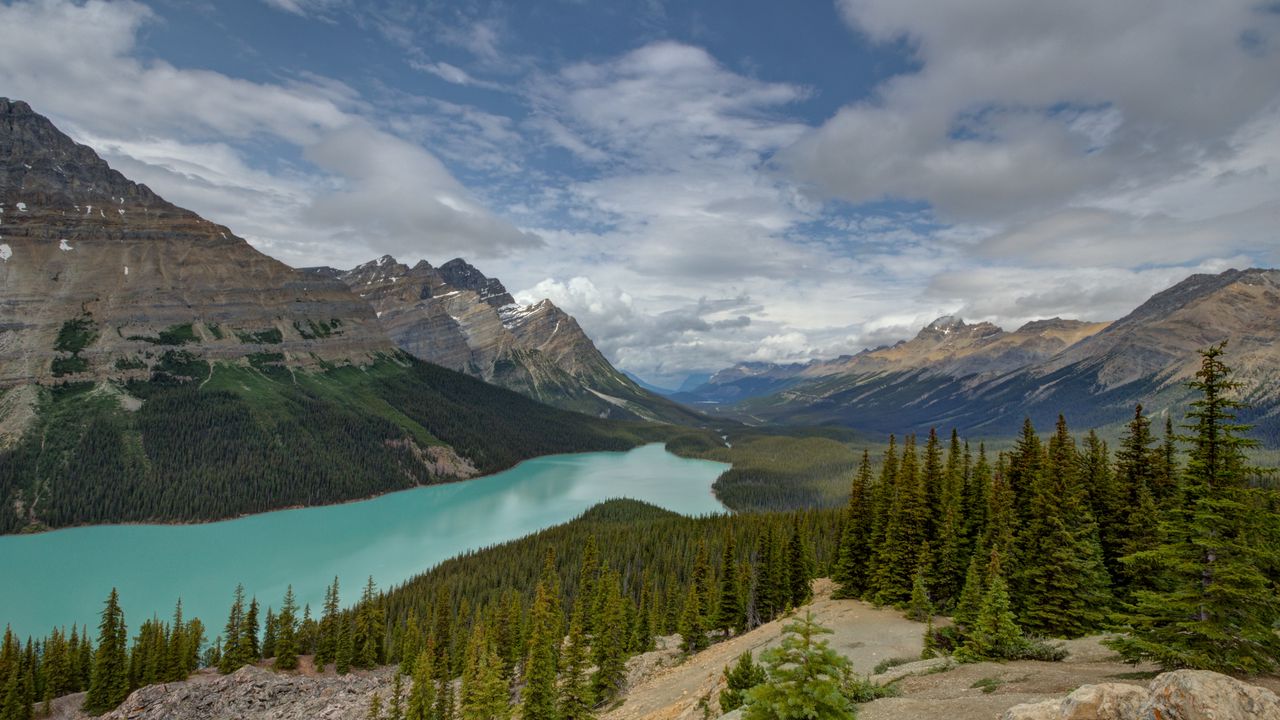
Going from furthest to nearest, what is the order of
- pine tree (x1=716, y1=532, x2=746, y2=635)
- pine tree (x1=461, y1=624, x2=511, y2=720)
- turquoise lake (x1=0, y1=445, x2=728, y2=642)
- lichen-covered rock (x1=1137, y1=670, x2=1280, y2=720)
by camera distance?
turquoise lake (x1=0, y1=445, x2=728, y2=642), pine tree (x1=716, y1=532, x2=746, y2=635), pine tree (x1=461, y1=624, x2=511, y2=720), lichen-covered rock (x1=1137, y1=670, x2=1280, y2=720)

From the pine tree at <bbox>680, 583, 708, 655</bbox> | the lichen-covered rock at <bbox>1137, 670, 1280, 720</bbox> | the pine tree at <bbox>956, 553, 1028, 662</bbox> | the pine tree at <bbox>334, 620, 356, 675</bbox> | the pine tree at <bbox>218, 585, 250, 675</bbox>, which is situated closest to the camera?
the lichen-covered rock at <bbox>1137, 670, 1280, 720</bbox>

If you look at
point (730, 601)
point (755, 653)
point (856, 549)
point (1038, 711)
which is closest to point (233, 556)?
point (730, 601)

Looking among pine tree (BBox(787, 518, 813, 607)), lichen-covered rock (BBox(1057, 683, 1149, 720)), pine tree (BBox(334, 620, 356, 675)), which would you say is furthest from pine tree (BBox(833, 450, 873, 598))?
pine tree (BBox(334, 620, 356, 675))

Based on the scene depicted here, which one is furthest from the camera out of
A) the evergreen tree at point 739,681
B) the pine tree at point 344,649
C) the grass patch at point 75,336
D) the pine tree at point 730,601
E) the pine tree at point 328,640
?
the grass patch at point 75,336

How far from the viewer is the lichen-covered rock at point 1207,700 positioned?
10812mm

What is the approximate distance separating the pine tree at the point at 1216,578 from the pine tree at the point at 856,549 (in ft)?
102

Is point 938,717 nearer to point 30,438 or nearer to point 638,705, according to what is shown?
point 638,705

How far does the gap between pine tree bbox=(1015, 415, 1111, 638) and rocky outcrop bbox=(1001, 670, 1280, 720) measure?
24221 mm

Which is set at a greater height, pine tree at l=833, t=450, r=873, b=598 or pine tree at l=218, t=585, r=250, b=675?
pine tree at l=833, t=450, r=873, b=598

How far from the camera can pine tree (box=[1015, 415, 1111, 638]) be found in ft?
107

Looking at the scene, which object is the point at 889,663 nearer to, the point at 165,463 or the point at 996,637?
the point at 996,637

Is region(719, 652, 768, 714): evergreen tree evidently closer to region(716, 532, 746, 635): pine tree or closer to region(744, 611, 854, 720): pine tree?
region(744, 611, 854, 720): pine tree

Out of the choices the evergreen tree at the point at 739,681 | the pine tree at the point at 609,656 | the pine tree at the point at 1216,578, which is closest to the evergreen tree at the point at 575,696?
the pine tree at the point at 609,656

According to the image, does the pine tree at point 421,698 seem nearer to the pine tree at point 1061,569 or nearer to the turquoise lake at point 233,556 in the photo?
the pine tree at point 1061,569
